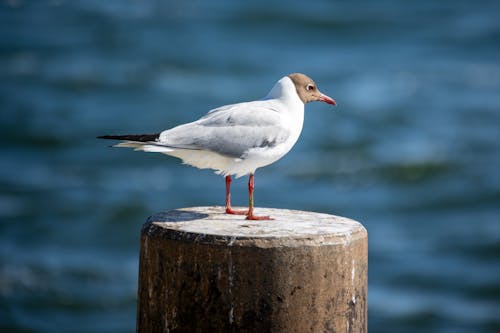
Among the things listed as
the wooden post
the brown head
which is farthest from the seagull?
the wooden post

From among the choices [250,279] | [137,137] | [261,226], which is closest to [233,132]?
[137,137]

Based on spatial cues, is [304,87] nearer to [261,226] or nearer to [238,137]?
[238,137]

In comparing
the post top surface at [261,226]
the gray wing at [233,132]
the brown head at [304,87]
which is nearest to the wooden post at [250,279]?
the post top surface at [261,226]

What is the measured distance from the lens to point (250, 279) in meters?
4.48

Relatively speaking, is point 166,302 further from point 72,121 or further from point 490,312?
point 72,121

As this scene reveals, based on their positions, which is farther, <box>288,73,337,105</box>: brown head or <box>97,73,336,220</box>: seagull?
<box>288,73,337,105</box>: brown head

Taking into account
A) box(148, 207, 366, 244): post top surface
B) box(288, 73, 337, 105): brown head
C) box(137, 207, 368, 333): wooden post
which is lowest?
box(137, 207, 368, 333): wooden post

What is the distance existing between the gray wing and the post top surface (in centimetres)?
43

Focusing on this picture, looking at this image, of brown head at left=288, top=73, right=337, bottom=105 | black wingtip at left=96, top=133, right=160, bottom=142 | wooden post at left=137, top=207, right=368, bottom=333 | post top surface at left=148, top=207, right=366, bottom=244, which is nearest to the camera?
wooden post at left=137, top=207, right=368, bottom=333

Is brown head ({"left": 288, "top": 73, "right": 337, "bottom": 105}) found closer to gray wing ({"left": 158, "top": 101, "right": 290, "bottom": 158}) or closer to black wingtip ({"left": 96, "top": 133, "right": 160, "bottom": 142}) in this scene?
gray wing ({"left": 158, "top": 101, "right": 290, "bottom": 158})

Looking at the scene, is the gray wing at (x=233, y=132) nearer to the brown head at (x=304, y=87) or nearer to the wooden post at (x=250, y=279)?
the brown head at (x=304, y=87)

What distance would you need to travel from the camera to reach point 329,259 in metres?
4.59

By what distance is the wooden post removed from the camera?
448 cm

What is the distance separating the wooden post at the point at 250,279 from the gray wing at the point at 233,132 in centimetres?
71
